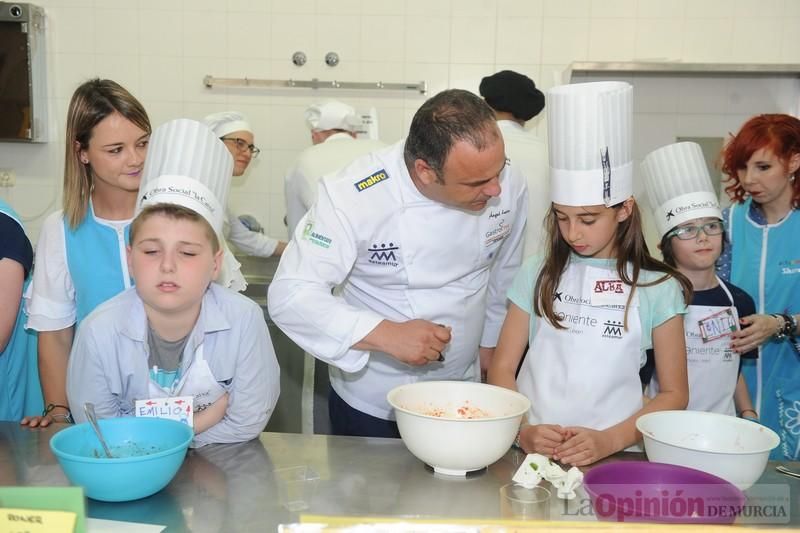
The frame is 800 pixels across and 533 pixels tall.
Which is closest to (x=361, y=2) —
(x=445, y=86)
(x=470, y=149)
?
(x=445, y=86)

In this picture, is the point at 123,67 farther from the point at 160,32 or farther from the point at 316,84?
the point at 316,84

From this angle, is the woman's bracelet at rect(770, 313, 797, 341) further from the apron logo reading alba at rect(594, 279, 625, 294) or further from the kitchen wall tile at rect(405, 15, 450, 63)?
the kitchen wall tile at rect(405, 15, 450, 63)

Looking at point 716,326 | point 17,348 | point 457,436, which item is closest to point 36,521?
point 457,436

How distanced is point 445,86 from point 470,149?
2.32 meters

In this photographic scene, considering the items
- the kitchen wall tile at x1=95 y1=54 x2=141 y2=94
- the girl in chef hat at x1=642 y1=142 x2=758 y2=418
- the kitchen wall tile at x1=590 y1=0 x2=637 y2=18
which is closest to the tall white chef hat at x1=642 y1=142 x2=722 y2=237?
the girl in chef hat at x1=642 y1=142 x2=758 y2=418

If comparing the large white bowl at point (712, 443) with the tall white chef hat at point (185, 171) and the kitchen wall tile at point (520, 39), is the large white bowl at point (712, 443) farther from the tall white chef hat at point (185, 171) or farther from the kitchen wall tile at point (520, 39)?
the kitchen wall tile at point (520, 39)

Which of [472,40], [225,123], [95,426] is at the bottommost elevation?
[95,426]

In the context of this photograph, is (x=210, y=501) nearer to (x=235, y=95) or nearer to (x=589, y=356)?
(x=589, y=356)

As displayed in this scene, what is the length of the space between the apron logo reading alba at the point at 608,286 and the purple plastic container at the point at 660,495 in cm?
51

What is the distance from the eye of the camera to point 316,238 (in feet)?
5.45

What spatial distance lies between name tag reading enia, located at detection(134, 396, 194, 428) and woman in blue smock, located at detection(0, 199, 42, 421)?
0.50 meters

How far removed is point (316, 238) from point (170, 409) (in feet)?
1.71

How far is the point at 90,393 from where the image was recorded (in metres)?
1.36

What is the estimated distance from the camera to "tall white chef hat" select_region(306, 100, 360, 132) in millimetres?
3314
